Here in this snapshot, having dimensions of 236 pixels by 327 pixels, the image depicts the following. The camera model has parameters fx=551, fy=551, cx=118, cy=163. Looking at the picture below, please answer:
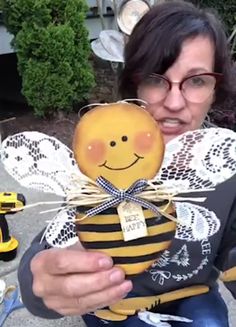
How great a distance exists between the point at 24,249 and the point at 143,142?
186 centimetres

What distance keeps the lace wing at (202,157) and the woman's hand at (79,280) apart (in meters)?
0.19

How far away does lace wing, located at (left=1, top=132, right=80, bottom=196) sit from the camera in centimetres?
89

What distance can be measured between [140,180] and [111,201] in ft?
0.17

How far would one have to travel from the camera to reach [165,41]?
47.8 inches

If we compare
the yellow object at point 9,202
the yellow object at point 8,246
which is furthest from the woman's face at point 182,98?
the yellow object at point 8,246

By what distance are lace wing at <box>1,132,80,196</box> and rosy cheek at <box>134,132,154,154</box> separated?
0.40 feet

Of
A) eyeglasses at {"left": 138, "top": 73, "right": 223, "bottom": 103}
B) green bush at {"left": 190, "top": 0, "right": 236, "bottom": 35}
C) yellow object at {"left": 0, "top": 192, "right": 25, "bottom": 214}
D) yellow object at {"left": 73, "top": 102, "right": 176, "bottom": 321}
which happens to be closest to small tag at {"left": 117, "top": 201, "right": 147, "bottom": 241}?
yellow object at {"left": 73, "top": 102, "right": 176, "bottom": 321}

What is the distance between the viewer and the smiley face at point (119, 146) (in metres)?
0.80

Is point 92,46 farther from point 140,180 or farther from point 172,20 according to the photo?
point 140,180

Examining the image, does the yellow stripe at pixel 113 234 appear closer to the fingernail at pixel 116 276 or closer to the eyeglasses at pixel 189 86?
the fingernail at pixel 116 276

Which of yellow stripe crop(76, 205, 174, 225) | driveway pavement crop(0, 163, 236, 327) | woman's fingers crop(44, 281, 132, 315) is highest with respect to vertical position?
yellow stripe crop(76, 205, 174, 225)

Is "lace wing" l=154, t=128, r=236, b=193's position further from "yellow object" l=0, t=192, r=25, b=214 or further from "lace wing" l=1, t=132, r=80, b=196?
"yellow object" l=0, t=192, r=25, b=214

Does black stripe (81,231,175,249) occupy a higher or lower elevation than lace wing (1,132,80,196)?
lower

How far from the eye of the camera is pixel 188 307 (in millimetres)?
1229
